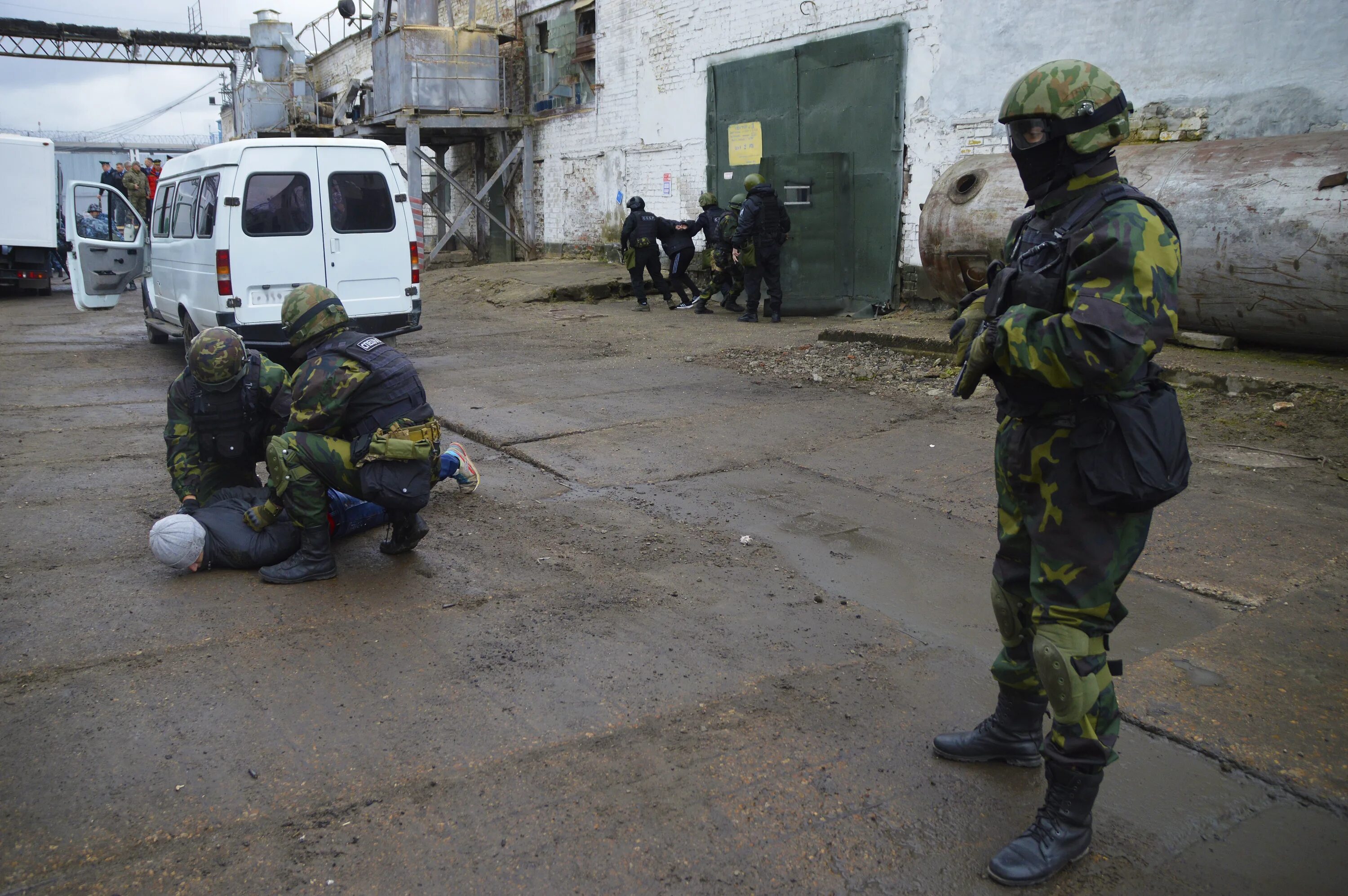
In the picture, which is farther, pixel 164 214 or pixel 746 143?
pixel 746 143

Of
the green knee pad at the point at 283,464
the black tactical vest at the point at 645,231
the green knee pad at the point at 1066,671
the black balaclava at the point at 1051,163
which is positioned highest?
the black tactical vest at the point at 645,231

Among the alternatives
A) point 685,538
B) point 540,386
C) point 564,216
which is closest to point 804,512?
point 685,538

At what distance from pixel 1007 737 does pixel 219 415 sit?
3.67m

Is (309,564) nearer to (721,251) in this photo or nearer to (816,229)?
(721,251)

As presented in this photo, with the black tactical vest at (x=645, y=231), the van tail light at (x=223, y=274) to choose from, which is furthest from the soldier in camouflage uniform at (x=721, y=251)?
the van tail light at (x=223, y=274)

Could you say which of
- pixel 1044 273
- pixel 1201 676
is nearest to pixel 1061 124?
pixel 1044 273

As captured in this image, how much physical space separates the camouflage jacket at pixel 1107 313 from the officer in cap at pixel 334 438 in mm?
2762

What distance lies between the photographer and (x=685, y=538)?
16.1 feet

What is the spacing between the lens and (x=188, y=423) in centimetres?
460

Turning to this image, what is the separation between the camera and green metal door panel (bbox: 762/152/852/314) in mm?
12609

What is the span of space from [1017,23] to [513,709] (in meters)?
9.87

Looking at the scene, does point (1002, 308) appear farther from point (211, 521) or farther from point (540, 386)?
point (540, 386)

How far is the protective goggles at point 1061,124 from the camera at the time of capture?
2.39m

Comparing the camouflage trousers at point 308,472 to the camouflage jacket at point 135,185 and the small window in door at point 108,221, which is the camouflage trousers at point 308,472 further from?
the camouflage jacket at point 135,185
